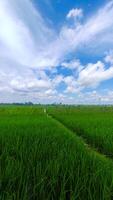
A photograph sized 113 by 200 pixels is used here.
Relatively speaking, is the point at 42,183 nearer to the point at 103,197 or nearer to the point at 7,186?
the point at 7,186

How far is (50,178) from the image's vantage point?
263cm

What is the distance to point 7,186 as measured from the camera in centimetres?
235

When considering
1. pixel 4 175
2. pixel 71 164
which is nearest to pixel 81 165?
pixel 71 164

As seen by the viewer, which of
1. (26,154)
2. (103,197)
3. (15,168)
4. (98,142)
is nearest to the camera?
(103,197)

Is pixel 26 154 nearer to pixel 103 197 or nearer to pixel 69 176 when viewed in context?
pixel 69 176

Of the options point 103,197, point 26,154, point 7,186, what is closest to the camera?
point 103,197

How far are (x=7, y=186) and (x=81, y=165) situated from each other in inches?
47.5

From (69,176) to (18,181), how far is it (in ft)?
1.86

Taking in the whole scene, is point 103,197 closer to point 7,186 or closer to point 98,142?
point 7,186

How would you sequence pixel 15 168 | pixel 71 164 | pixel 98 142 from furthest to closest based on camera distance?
pixel 98 142, pixel 71 164, pixel 15 168

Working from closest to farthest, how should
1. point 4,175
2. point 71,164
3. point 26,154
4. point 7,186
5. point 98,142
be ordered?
point 7,186, point 4,175, point 71,164, point 26,154, point 98,142

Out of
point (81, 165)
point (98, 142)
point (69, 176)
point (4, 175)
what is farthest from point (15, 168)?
point (98, 142)

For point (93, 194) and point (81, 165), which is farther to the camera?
point (81, 165)

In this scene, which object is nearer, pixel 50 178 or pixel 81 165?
pixel 50 178
